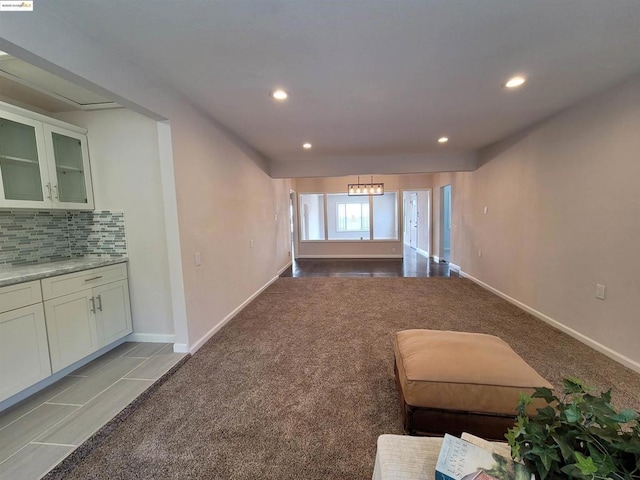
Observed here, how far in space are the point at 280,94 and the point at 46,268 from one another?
2384mm

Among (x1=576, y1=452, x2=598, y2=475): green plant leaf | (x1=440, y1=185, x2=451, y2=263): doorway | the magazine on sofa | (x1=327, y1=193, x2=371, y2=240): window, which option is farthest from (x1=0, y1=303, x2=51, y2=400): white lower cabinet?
(x1=440, y1=185, x2=451, y2=263): doorway

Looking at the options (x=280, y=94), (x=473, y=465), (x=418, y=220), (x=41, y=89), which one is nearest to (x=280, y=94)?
(x=280, y=94)

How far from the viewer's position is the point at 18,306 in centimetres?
184

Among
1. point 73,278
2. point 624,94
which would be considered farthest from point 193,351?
point 624,94

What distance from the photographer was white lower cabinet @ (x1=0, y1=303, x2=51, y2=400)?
1760 millimetres

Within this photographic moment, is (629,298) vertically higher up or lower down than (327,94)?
lower down

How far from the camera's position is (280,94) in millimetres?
2422

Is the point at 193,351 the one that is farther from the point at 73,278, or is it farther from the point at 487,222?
the point at 487,222

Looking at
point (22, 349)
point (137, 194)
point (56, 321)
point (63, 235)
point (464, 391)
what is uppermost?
point (137, 194)

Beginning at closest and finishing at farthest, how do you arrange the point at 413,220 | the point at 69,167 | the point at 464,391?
the point at 464,391, the point at 69,167, the point at 413,220

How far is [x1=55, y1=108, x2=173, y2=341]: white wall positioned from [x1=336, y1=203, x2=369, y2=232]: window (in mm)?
6287

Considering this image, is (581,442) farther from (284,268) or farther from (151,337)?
(284,268)

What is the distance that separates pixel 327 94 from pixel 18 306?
2.81 meters

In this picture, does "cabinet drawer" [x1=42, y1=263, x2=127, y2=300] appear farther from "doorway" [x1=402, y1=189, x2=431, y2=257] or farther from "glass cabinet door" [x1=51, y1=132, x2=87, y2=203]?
"doorway" [x1=402, y1=189, x2=431, y2=257]
